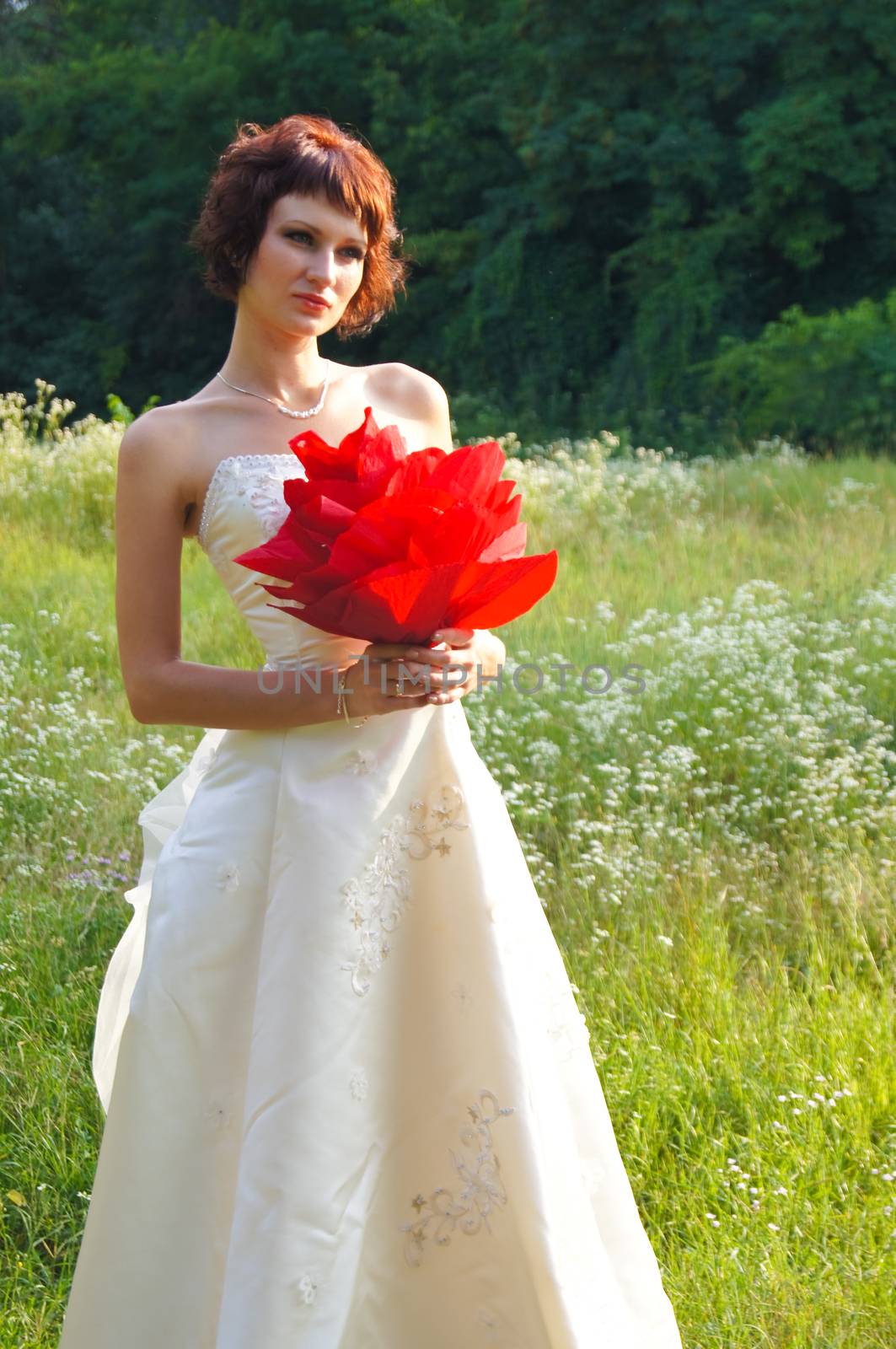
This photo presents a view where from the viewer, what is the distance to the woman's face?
2146 millimetres

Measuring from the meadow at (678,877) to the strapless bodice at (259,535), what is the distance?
1.38 meters

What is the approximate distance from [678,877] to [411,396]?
6.55 feet

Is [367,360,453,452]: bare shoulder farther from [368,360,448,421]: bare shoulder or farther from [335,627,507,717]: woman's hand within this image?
[335,627,507,717]: woman's hand

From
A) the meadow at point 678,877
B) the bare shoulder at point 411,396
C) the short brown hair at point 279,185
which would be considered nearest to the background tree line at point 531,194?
the meadow at point 678,877

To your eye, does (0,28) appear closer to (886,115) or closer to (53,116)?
(53,116)

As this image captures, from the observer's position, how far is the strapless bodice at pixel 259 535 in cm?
204

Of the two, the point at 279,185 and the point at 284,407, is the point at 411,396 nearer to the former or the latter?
the point at 284,407

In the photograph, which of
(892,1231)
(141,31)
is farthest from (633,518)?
(141,31)

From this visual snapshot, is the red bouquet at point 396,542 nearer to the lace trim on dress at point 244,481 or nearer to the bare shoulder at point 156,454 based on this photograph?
the lace trim on dress at point 244,481

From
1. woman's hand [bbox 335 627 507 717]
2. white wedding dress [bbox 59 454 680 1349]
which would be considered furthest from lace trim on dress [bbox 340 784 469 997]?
woman's hand [bbox 335 627 507 717]

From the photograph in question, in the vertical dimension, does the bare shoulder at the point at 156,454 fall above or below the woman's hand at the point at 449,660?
above

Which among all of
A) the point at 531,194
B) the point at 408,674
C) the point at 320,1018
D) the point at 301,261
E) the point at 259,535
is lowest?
the point at 320,1018

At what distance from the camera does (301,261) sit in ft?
7.05

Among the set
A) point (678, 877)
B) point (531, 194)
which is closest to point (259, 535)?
point (678, 877)
